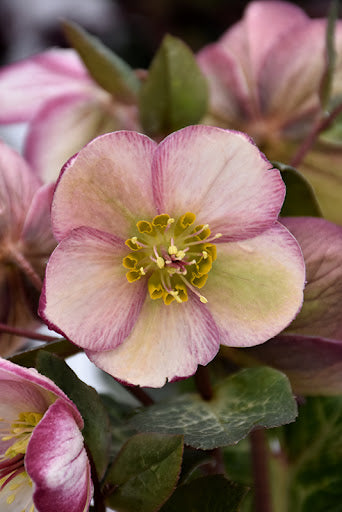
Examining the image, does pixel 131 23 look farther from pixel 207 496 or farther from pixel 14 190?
pixel 207 496

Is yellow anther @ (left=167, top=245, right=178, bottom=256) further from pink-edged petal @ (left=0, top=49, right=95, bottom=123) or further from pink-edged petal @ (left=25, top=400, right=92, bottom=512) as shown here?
pink-edged petal @ (left=0, top=49, right=95, bottom=123)

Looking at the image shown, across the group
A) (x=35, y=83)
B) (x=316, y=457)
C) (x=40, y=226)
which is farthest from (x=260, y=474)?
(x=35, y=83)

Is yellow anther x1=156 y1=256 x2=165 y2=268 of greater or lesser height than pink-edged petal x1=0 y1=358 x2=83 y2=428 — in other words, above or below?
above

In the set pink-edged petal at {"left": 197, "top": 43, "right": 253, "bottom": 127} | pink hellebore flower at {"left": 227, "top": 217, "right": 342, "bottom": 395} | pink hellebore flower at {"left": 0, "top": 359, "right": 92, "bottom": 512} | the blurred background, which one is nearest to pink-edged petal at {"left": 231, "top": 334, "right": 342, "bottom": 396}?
pink hellebore flower at {"left": 227, "top": 217, "right": 342, "bottom": 395}

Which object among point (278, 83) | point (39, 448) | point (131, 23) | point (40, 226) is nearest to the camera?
point (39, 448)

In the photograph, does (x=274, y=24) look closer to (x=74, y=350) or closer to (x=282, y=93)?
(x=282, y=93)
